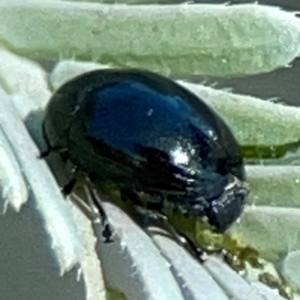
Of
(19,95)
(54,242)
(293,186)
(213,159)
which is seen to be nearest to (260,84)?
(213,159)

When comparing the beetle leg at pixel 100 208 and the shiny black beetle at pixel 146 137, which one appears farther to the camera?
the shiny black beetle at pixel 146 137

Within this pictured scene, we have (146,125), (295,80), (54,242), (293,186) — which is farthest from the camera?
(295,80)

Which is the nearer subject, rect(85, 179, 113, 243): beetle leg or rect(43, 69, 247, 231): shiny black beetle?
rect(85, 179, 113, 243): beetle leg

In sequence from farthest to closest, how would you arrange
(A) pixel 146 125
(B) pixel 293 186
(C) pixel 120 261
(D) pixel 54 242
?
(A) pixel 146 125, (B) pixel 293 186, (C) pixel 120 261, (D) pixel 54 242

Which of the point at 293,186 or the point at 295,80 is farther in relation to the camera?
the point at 295,80

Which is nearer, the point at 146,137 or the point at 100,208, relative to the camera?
the point at 100,208

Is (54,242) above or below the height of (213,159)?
above

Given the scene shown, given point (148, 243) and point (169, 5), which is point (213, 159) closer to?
point (169, 5)
